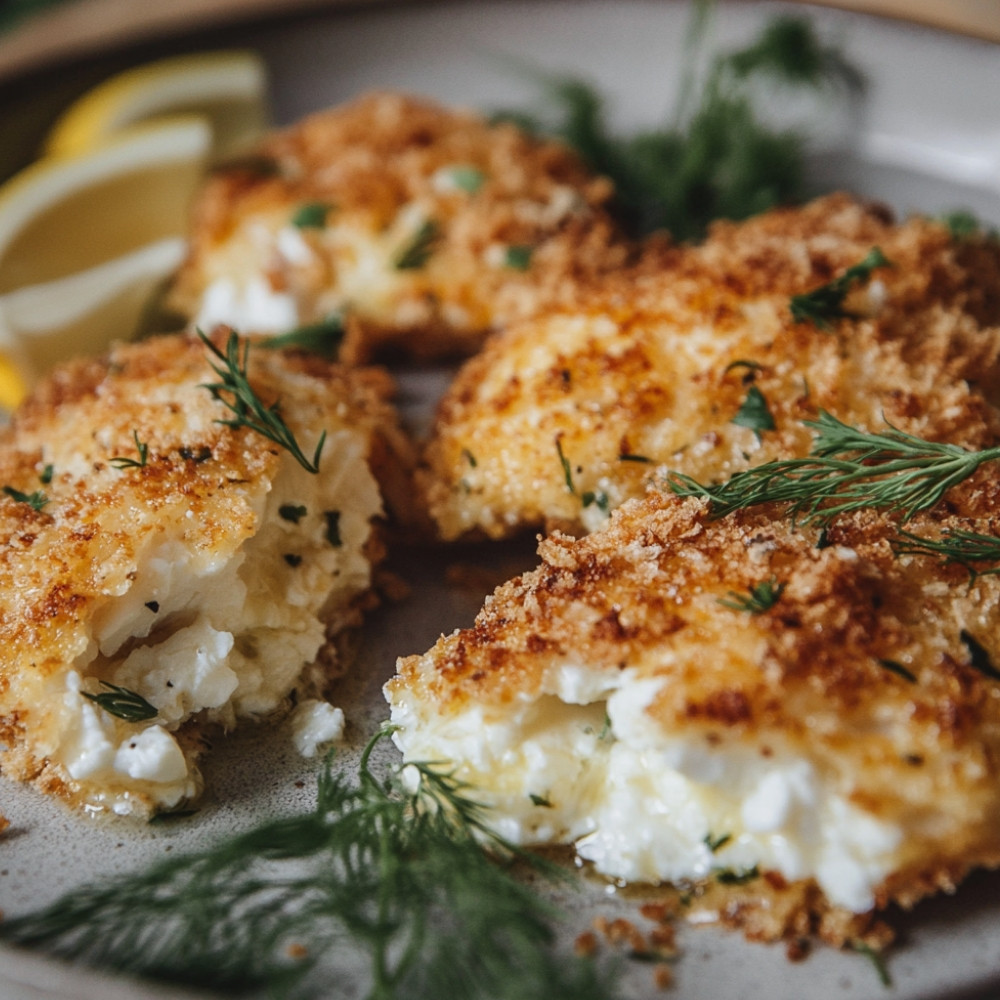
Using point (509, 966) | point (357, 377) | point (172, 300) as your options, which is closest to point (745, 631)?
point (509, 966)

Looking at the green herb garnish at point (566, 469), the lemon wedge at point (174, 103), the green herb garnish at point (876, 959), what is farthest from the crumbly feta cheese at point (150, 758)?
the lemon wedge at point (174, 103)

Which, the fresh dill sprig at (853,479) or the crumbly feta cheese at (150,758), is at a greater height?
the fresh dill sprig at (853,479)

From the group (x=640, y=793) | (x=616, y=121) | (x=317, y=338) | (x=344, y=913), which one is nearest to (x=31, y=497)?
(x=317, y=338)

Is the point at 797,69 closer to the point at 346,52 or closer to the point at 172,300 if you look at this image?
the point at 346,52

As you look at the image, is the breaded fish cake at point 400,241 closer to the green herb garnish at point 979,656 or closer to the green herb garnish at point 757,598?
the green herb garnish at point 757,598

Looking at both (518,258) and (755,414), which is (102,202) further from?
(755,414)

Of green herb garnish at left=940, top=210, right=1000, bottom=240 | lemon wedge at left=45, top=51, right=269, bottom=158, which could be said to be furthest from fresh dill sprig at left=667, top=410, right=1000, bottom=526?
lemon wedge at left=45, top=51, right=269, bottom=158

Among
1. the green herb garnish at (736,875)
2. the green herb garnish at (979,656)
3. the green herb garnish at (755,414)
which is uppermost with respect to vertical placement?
the green herb garnish at (755,414)
